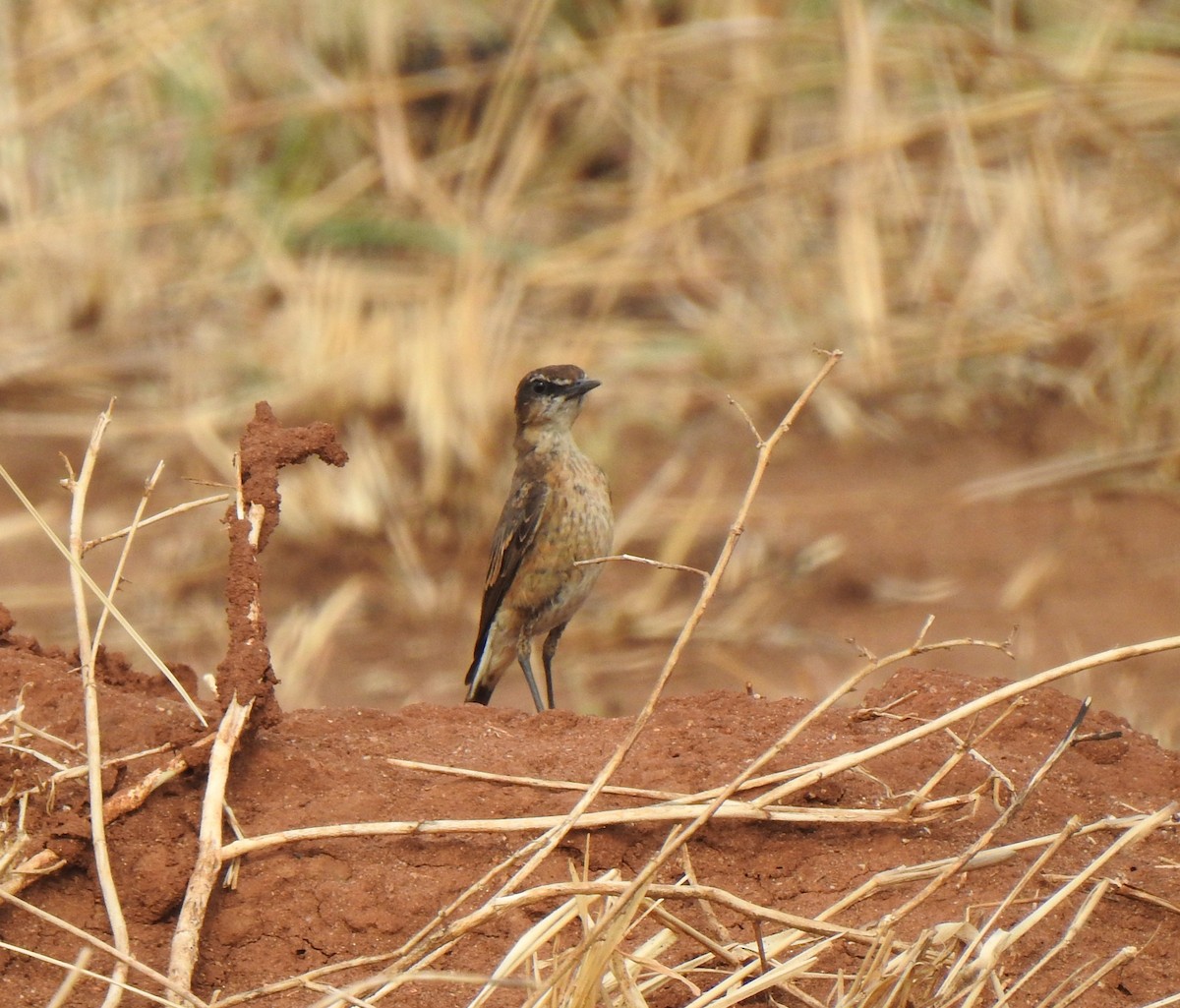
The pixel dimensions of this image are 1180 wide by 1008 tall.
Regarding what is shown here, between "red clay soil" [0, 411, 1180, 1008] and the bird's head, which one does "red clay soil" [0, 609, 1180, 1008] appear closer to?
"red clay soil" [0, 411, 1180, 1008]

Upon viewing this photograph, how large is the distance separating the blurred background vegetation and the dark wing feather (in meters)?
2.87

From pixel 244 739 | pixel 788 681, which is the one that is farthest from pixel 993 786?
pixel 788 681

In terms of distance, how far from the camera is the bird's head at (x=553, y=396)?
624 centimetres

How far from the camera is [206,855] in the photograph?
3.31 m

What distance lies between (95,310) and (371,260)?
1683mm

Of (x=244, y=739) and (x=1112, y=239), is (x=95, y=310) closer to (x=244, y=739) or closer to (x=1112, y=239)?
(x=1112, y=239)

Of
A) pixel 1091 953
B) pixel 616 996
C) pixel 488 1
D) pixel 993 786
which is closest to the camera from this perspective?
pixel 616 996

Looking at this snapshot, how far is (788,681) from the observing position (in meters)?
8.37

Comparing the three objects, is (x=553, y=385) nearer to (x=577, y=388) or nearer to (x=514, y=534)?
(x=577, y=388)

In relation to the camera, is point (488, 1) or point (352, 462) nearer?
point (352, 462)

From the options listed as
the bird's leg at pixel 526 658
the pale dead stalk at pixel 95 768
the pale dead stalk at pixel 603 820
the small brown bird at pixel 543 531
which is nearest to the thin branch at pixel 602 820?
the pale dead stalk at pixel 603 820

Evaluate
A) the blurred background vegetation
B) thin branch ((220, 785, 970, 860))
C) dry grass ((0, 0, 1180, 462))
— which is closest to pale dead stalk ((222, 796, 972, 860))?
thin branch ((220, 785, 970, 860))

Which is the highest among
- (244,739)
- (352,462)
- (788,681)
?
(244,739)

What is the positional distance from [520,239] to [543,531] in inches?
215
